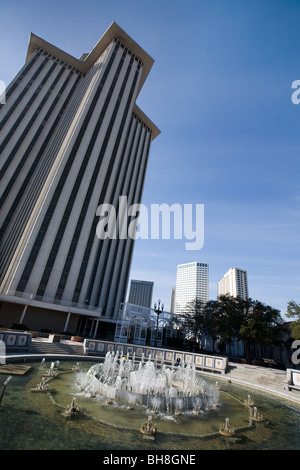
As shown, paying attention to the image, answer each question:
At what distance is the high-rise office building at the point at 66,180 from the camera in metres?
34.0

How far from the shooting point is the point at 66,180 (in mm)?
39688

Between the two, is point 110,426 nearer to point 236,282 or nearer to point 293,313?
point 293,313

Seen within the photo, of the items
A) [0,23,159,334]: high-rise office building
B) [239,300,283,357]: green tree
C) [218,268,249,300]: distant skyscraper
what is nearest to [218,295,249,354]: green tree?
[239,300,283,357]: green tree

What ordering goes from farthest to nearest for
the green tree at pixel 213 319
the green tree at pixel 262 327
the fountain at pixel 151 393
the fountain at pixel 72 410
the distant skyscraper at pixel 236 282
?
1. the distant skyscraper at pixel 236 282
2. the green tree at pixel 213 319
3. the green tree at pixel 262 327
4. the fountain at pixel 151 393
5. the fountain at pixel 72 410

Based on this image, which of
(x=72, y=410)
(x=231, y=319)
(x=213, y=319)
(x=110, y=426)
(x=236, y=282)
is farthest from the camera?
(x=236, y=282)

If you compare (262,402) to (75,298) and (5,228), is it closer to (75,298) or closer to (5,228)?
(75,298)

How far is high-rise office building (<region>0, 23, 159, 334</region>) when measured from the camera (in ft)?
112

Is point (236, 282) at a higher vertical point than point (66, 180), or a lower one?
higher

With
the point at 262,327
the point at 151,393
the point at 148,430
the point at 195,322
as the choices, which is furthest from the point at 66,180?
the point at 262,327

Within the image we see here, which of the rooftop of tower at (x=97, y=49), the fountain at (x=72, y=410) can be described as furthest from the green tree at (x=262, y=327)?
the rooftop of tower at (x=97, y=49)

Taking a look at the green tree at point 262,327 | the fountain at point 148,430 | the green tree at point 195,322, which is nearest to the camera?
the fountain at point 148,430

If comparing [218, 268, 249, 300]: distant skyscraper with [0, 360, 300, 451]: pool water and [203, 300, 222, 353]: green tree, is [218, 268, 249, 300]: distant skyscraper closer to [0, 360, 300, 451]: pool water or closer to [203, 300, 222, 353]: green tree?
[203, 300, 222, 353]: green tree

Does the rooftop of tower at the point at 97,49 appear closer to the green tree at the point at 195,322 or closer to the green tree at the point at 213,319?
the green tree at the point at 213,319

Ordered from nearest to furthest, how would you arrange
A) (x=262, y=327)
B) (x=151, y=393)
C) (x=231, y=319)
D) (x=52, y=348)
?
(x=151, y=393)
(x=52, y=348)
(x=262, y=327)
(x=231, y=319)
